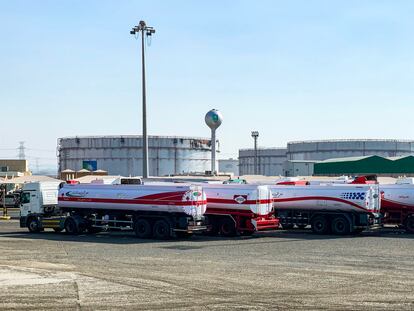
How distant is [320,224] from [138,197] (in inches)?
413

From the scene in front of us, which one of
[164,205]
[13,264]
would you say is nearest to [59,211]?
[164,205]

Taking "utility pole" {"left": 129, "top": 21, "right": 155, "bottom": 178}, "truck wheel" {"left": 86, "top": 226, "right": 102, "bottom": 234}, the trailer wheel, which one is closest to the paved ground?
"truck wheel" {"left": 86, "top": 226, "right": 102, "bottom": 234}

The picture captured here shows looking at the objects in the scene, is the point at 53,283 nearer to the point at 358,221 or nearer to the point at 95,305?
the point at 95,305

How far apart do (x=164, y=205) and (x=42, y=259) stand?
936 cm

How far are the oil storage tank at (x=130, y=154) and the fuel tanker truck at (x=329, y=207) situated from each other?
218 feet

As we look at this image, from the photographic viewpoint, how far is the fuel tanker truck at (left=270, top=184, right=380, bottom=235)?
3428cm

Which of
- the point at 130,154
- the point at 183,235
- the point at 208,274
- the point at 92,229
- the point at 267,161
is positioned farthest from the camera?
the point at 267,161

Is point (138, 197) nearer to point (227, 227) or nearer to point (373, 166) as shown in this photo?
point (227, 227)

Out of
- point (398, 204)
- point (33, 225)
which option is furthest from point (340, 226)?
point (33, 225)

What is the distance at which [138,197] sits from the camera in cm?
3256

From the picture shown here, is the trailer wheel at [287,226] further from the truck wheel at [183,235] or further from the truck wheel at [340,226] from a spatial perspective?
the truck wheel at [183,235]

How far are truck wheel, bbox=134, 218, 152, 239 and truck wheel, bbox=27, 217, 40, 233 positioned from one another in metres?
7.34

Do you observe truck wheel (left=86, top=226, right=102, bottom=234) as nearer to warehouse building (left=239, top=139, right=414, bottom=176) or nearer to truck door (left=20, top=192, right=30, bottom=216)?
truck door (left=20, top=192, right=30, bottom=216)

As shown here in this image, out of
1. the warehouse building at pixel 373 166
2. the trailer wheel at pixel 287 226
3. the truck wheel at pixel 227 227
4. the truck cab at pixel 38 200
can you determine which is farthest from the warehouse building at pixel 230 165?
the truck wheel at pixel 227 227
